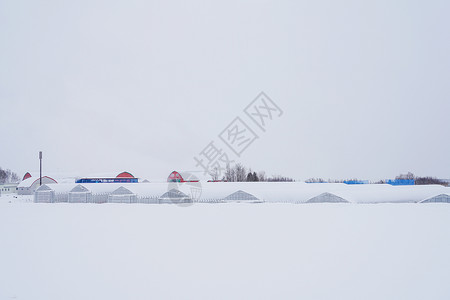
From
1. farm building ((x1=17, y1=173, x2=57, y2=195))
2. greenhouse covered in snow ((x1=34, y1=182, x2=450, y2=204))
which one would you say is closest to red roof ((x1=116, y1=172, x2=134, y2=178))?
farm building ((x1=17, y1=173, x2=57, y2=195))

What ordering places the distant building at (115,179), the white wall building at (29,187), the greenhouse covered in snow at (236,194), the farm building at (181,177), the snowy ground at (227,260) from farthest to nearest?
the farm building at (181,177) < the white wall building at (29,187) < the distant building at (115,179) < the greenhouse covered in snow at (236,194) < the snowy ground at (227,260)

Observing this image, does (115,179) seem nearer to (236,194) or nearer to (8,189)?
(8,189)

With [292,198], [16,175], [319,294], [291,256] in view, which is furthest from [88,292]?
[16,175]

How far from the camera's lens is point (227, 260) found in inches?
435

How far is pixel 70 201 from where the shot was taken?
38812mm

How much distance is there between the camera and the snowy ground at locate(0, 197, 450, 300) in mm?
8258

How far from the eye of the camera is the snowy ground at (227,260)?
8.26 meters

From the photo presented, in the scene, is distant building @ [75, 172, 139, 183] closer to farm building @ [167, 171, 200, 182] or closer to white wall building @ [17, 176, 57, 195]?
white wall building @ [17, 176, 57, 195]

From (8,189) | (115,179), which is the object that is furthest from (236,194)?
(8,189)

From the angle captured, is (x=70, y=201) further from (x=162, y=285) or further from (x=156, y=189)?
(x=162, y=285)

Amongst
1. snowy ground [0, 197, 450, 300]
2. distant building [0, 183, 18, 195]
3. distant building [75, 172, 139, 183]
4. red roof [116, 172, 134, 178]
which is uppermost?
red roof [116, 172, 134, 178]

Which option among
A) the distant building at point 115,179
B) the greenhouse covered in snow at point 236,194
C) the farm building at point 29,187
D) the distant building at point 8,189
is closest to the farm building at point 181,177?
the distant building at point 115,179

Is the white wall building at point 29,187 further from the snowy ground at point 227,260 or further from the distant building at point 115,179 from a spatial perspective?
the snowy ground at point 227,260

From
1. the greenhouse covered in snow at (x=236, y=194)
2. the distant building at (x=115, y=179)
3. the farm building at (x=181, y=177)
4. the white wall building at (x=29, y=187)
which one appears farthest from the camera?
the farm building at (x=181, y=177)
